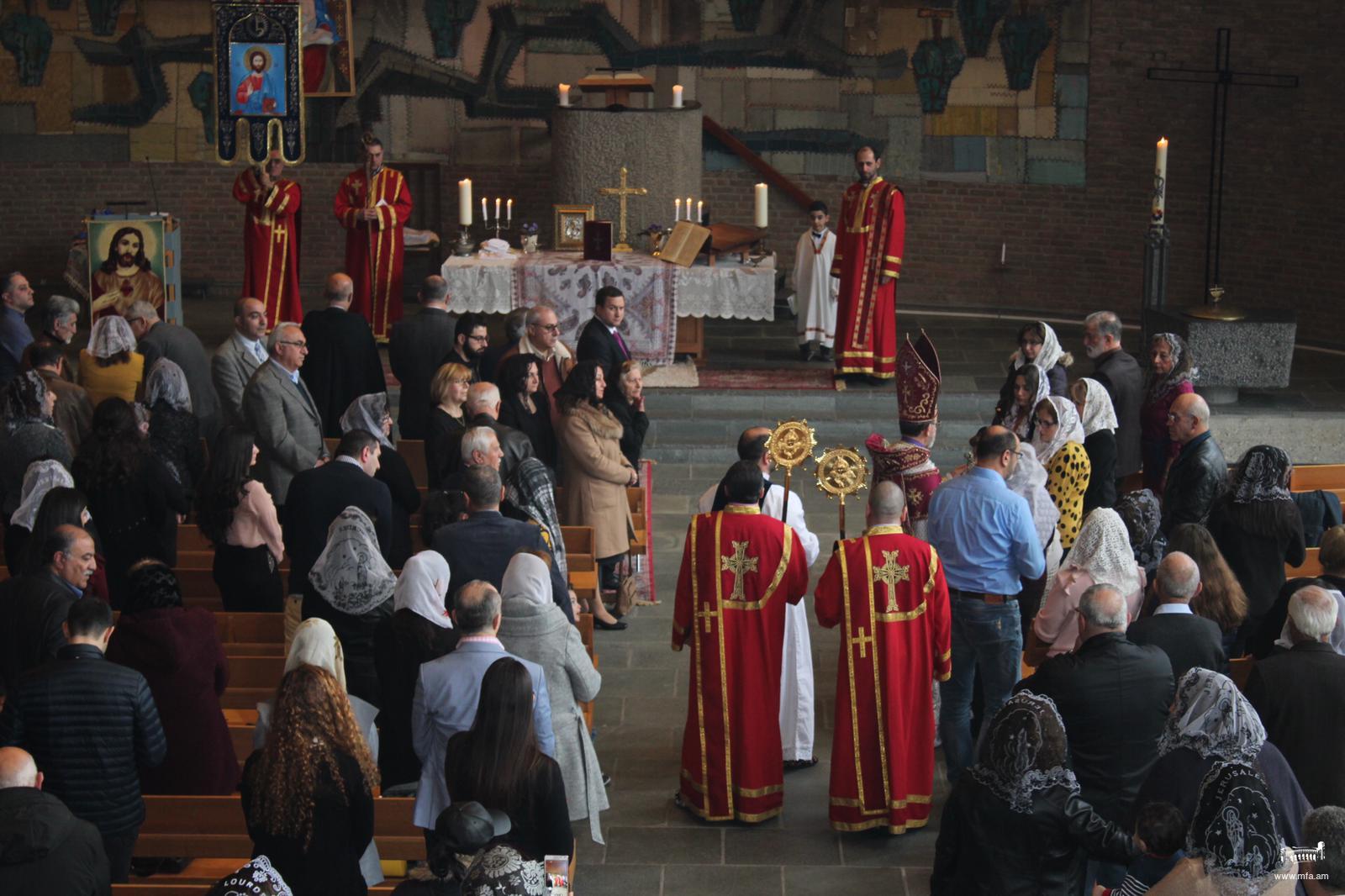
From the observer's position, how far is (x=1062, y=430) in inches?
340

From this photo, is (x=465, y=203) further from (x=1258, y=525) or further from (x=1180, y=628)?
(x=1180, y=628)

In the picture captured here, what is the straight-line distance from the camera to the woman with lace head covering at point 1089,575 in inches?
271

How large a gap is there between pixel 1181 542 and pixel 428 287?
5.28 m

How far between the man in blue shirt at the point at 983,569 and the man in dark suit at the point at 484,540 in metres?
1.70

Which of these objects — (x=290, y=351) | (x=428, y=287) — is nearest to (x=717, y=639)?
(x=290, y=351)

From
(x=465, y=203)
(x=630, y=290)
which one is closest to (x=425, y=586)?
(x=630, y=290)

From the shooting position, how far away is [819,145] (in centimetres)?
1788

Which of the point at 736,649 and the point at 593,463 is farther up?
the point at 593,463

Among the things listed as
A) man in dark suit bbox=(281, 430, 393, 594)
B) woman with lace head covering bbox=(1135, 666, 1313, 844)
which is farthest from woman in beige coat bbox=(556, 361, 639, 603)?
woman with lace head covering bbox=(1135, 666, 1313, 844)

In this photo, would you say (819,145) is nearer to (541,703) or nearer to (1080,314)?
(1080,314)

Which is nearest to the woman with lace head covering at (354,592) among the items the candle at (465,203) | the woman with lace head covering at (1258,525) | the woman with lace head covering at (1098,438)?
the woman with lace head covering at (1258,525)

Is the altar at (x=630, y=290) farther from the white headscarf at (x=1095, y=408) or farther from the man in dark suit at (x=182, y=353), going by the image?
the white headscarf at (x=1095, y=408)

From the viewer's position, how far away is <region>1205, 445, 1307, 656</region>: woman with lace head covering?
7.59 m

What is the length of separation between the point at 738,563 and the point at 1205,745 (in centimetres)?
244
